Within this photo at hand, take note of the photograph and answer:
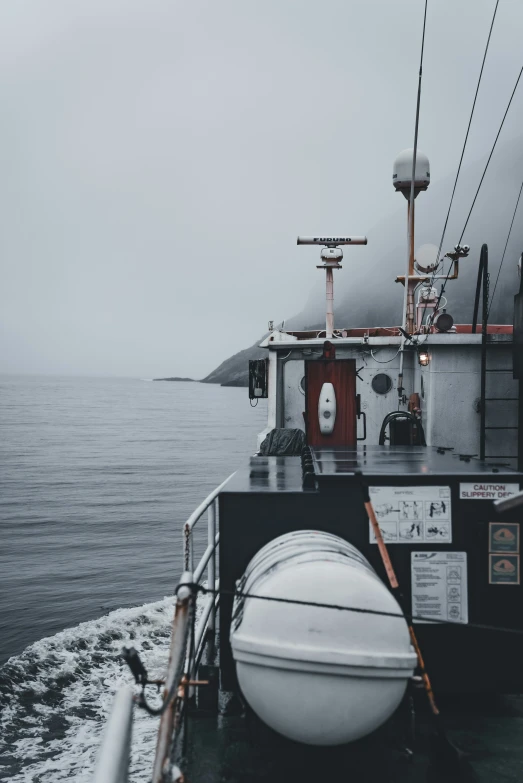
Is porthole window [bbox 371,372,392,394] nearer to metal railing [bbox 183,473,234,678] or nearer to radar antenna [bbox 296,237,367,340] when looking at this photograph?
radar antenna [bbox 296,237,367,340]

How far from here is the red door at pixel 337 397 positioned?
40.6ft

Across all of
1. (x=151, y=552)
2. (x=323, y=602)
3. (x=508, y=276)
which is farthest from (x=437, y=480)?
(x=508, y=276)

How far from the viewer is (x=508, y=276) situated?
13838 centimetres

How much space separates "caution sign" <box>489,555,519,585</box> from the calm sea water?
4.04 m

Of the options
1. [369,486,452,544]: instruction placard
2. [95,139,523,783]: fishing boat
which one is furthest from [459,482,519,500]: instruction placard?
[369,486,452,544]: instruction placard

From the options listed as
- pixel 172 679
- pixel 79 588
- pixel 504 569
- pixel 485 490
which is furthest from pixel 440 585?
pixel 79 588

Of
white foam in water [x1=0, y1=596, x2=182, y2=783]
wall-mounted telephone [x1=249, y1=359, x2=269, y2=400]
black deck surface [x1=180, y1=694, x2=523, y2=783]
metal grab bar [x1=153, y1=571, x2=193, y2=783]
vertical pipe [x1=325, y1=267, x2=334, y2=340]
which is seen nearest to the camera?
metal grab bar [x1=153, y1=571, x2=193, y2=783]

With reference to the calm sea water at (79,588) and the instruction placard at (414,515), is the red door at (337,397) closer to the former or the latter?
the calm sea water at (79,588)

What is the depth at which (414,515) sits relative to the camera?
5.08 meters

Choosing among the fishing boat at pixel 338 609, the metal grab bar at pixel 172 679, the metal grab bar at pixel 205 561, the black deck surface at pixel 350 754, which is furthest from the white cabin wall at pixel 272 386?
the metal grab bar at pixel 172 679

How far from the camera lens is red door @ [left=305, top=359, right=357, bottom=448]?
1237 cm

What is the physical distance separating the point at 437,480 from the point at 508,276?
14642 centimetres

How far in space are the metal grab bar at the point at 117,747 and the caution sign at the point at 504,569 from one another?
313 centimetres

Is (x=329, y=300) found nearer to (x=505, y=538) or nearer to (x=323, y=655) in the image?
(x=505, y=538)
